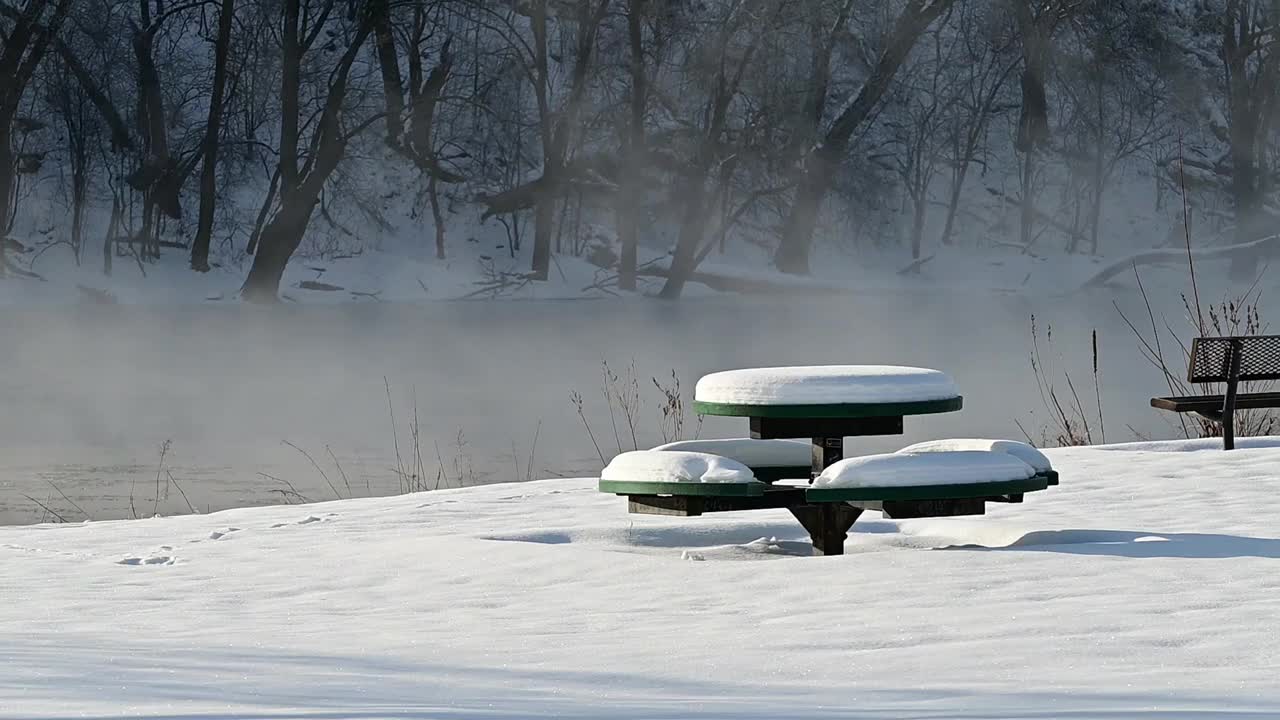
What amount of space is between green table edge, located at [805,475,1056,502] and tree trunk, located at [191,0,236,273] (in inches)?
1018

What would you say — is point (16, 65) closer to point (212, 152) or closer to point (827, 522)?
point (212, 152)

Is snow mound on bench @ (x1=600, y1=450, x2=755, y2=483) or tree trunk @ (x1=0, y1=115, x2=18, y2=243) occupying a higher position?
tree trunk @ (x1=0, y1=115, x2=18, y2=243)

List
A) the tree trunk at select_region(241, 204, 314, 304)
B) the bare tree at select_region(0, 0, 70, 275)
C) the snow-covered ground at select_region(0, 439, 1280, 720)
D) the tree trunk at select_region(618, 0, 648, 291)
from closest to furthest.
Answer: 1. the snow-covered ground at select_region(0, 439, 1280, 720)
2. the tree trunk at select_region(241, 204, 314, 304)
3. the bare tree at select_region(0, 0, 70, 275)
4. the tree trunk at select_region(618, 0, 648, 291)

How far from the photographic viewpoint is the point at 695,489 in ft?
16.3

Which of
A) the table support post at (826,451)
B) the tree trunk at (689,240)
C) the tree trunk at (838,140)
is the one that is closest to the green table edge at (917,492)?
the table support post at (826,451)

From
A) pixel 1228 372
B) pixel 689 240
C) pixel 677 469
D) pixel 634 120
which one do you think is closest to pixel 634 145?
pixel 634 120

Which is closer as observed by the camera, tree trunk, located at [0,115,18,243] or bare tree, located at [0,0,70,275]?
tree trunk, located at [0,115,18,243]

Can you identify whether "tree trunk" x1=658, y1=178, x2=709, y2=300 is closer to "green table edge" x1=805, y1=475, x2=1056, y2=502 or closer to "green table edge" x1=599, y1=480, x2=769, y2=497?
"green table edge" x1=599, y1=480, x2=769, y2=497

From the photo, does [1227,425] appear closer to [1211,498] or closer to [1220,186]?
[1211,498]

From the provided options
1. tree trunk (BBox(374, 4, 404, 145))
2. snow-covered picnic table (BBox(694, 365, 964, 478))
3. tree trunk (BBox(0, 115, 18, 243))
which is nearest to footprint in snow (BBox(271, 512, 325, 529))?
snow-covered picnic table (BBox(694, 365, 964, 478))

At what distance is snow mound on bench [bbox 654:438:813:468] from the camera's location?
5.60 m

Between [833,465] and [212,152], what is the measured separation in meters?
27.4

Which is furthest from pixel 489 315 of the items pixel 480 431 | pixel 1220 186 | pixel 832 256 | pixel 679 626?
pixel 679 626

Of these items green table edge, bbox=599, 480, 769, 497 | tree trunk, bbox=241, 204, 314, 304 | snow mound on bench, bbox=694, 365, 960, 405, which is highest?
tree trunk, bbox=241, 204, 314, 304
